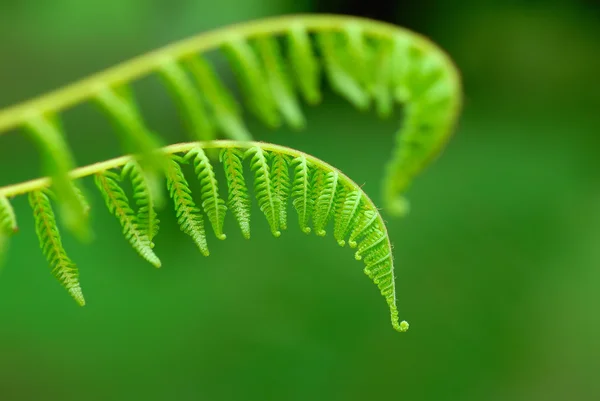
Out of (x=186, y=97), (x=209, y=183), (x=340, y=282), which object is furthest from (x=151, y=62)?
(x=340, y=282)

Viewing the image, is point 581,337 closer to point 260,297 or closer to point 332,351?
point 332,351

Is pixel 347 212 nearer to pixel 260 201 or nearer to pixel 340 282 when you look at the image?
pixel 260 201

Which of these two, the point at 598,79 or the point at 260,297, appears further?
the point at 598,79

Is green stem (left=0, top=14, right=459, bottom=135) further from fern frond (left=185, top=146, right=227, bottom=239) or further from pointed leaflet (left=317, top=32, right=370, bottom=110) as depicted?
fern frond (left=185, top=146, right=227, bottom=239)

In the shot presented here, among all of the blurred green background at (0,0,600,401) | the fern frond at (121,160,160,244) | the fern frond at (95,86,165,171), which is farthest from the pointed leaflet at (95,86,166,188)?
the blurred green background at (0,0,600,401)

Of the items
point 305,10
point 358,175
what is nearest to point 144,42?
point 305,10

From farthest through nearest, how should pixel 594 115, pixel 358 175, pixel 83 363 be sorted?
pixel 594 115 < pixel 358 175 < pixel 83 363

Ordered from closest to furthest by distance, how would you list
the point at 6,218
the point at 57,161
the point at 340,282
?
the point at 57,161, the point at 6,218, the point at 340,282
